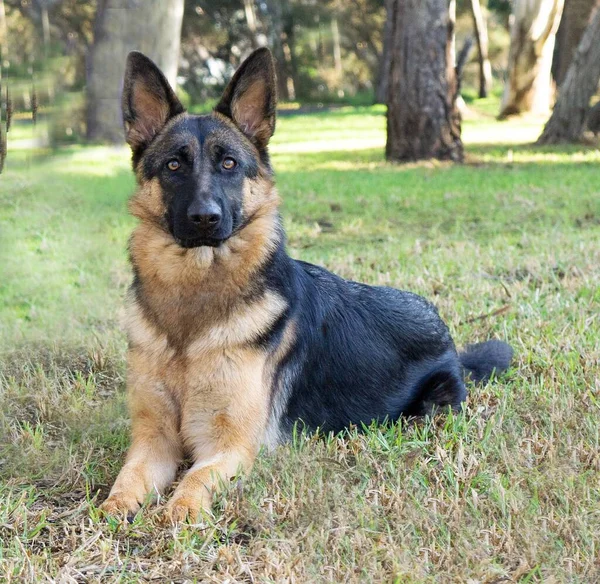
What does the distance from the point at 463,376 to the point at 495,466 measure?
1.15m

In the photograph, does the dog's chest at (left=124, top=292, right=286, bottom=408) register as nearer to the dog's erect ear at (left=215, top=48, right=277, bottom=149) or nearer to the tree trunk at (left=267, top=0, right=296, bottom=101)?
the dog's erect ear at (left=215, top=48, right=277, bottom=149)

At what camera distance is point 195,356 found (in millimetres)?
3766

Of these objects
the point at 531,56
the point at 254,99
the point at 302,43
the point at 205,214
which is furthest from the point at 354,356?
the point at 302,43

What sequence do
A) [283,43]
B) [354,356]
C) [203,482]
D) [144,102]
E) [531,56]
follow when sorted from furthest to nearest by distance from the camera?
[283,43], [531,56], [354,356], [144,102], [203,482]

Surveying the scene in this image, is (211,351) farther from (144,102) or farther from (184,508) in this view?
(144,102)

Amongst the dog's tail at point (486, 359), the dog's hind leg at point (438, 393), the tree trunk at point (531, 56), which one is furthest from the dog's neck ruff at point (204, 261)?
the tree trunk at point (531, 56)

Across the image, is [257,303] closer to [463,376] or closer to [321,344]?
[321,344]

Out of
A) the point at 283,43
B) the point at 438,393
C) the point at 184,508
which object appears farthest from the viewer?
the point at 283,43

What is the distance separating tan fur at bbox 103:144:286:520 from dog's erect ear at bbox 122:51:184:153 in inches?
12.1

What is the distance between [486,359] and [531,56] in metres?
18.8

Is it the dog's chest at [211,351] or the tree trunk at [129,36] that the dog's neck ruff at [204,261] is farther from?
the tree trunk at [129,36]

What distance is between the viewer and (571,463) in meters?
3.74

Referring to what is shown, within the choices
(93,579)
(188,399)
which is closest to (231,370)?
(188,399)

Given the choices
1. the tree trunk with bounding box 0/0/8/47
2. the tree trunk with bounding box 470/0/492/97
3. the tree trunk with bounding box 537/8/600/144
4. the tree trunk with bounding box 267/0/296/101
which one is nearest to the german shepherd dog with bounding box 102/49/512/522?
the tree trunk with bounding box 0/0/8/47
